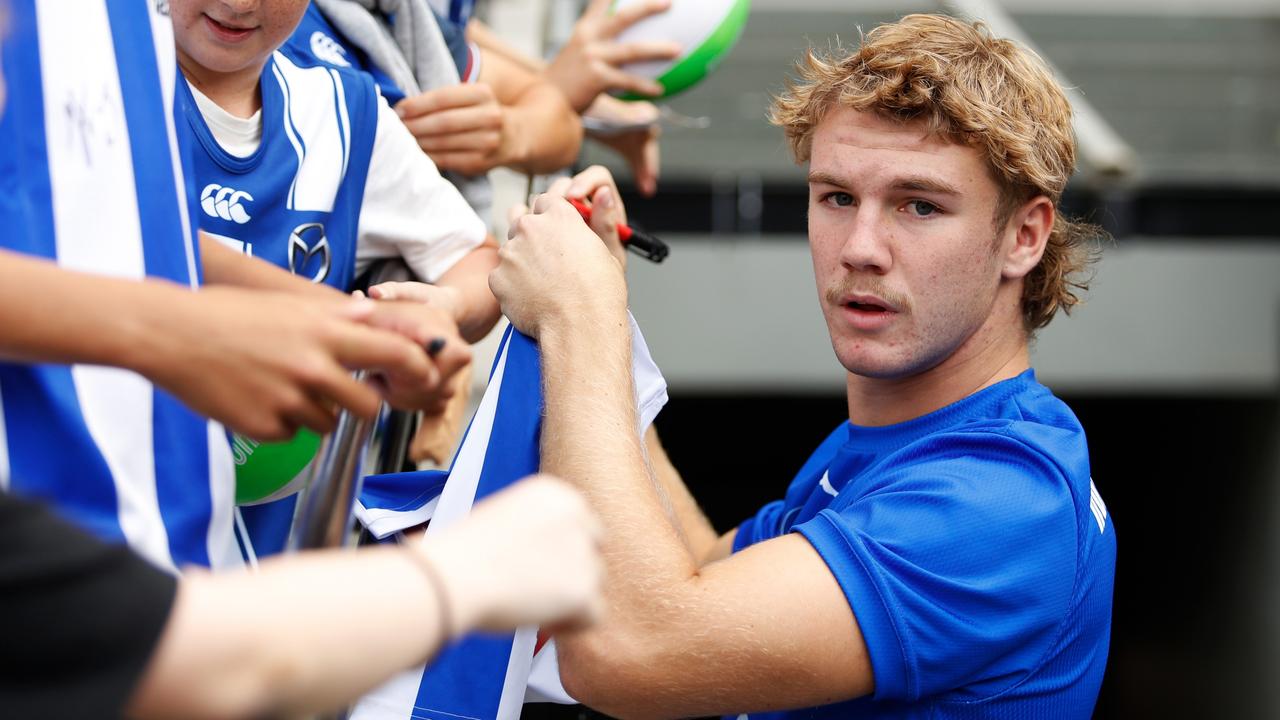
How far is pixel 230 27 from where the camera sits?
5.46 feet

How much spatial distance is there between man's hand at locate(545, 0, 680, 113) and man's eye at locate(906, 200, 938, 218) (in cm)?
100

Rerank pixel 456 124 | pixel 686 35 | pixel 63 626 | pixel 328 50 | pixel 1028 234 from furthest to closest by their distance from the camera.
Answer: pixel 686 35 → pixel 456 124 → pixel 328 50 → pixel 1028 234 → pixel 63 626

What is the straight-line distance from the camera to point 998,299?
206 cm

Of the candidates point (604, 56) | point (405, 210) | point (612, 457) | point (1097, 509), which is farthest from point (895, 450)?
point (604, 56)

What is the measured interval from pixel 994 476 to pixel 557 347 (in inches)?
23.8

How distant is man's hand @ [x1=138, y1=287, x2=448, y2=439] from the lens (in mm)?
947

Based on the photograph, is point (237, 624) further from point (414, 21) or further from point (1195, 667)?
point (1195, 667)

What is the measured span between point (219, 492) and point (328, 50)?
3.68ft

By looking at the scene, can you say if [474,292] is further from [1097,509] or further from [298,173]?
[1097,509]

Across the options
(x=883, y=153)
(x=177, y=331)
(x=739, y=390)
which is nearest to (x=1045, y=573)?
(x=883, y=153)

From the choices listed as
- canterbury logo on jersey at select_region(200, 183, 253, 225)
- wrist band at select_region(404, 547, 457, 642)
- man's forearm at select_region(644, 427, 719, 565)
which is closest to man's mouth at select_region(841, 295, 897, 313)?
man's forearm at select_region(644, 427, 719, 565)

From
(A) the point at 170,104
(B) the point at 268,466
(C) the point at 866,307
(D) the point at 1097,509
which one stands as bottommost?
(D) the point at 1097,509

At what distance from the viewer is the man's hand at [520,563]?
0.89 metres

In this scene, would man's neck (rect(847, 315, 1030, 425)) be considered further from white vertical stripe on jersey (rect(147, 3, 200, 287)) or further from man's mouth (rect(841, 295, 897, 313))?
white vertical stripe on jersey (rect(147, 3, 200, 287))
